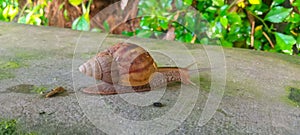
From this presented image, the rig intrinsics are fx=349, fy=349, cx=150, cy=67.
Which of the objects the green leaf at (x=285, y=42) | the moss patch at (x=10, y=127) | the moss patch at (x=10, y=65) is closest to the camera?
the moss patch at (x=10, y=127)

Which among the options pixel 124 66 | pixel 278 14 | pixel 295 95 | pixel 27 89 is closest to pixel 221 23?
pixel 278 14

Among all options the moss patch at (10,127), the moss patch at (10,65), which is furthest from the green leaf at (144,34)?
the moss patch at (10,127)

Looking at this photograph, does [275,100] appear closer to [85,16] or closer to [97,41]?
[97,41]

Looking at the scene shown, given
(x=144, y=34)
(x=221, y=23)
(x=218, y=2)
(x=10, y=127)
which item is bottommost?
(x=10, y=127)

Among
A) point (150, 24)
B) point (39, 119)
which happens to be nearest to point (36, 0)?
point (150, 24)

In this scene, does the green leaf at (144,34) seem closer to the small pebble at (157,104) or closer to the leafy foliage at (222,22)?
the leafy foliage at (222,22)

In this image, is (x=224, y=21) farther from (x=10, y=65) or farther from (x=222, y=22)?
(x=10, y=65)
